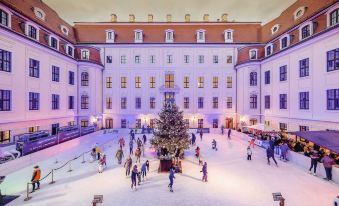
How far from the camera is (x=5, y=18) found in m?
17.3

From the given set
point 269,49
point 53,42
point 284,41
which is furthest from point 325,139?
point 53,42

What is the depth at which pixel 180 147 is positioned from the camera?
559 inches

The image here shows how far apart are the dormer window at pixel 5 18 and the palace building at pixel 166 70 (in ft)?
0.25

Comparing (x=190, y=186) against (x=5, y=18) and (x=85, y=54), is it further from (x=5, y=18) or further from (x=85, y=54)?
(x=85, y=54)

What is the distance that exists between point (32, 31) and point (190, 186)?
2252cm

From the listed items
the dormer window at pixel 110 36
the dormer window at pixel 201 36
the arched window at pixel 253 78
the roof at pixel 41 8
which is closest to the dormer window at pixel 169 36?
the dormer window at pixel 201 36

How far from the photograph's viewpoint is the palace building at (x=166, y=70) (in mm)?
18484

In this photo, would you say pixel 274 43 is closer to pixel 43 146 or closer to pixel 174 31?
pixel 174 31

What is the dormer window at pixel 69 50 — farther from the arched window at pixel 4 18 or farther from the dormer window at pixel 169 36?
the dormer window at pixel 169 36

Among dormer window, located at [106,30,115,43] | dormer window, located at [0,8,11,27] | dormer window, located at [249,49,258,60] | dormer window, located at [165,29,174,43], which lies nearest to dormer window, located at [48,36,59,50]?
dormer window, located at [0,8,11,27]

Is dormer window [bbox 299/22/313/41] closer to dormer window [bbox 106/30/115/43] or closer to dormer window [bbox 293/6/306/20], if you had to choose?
dormer window [bbox 293/6/306/20]

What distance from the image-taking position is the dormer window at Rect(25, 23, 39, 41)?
20.1m

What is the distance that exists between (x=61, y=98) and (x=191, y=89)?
785 inches

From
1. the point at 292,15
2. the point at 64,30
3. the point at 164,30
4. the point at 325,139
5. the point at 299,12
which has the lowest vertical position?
the point at 325,139
